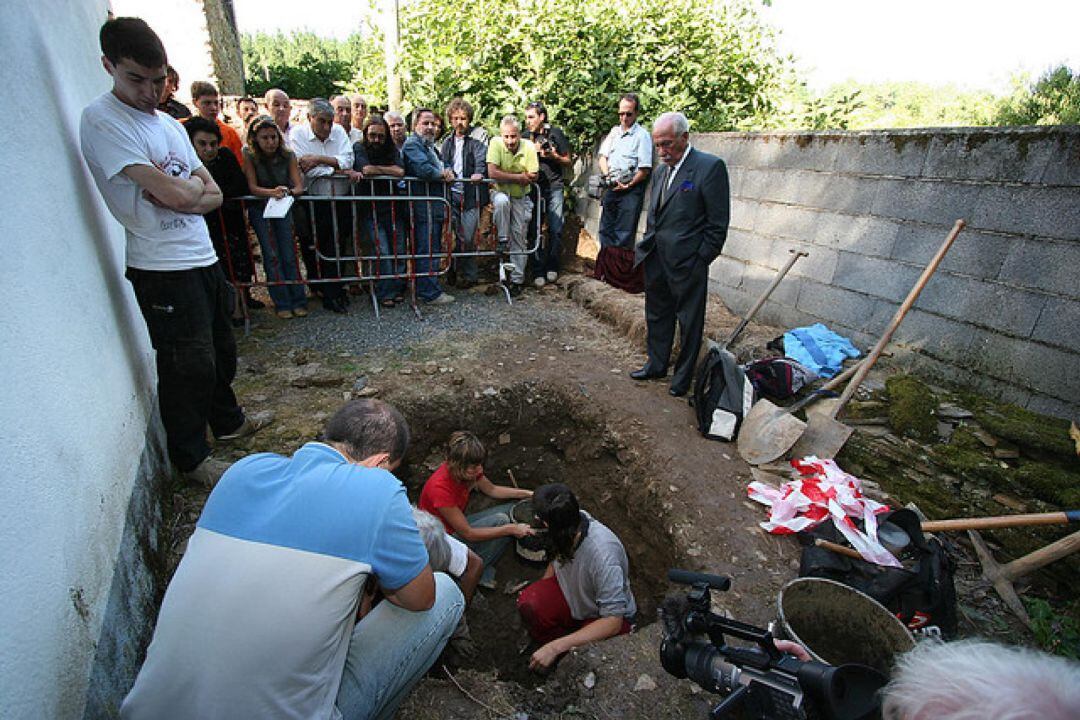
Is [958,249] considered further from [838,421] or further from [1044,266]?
[838,421]

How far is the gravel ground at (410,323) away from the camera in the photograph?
4.95m

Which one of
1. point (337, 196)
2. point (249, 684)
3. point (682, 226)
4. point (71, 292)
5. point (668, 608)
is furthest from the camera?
point (337, 196)

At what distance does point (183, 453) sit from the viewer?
288 centimetres

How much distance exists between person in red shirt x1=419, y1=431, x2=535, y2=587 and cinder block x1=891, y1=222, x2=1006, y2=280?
3283 millimetres

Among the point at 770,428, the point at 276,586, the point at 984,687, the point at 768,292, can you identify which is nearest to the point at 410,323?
the point at 768,292

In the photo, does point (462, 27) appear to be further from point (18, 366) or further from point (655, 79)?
point (18, 366)

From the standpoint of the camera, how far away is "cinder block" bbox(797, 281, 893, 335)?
4.12 meters

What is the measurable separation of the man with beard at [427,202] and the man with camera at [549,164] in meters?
1.22

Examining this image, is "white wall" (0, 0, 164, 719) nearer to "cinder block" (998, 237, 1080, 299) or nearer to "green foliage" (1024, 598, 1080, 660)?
"green foliage" (1024, 598, 1080, 660)

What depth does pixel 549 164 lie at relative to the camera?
667cm

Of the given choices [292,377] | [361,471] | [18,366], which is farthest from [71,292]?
[292,377]

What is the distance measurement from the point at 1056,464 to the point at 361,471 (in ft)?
11.6

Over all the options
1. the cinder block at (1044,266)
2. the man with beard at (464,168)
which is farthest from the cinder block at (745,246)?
the man with beard at (464,168)

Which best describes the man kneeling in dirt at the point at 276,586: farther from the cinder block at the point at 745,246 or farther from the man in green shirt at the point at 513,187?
the man in green shirt at the point at 513,187
